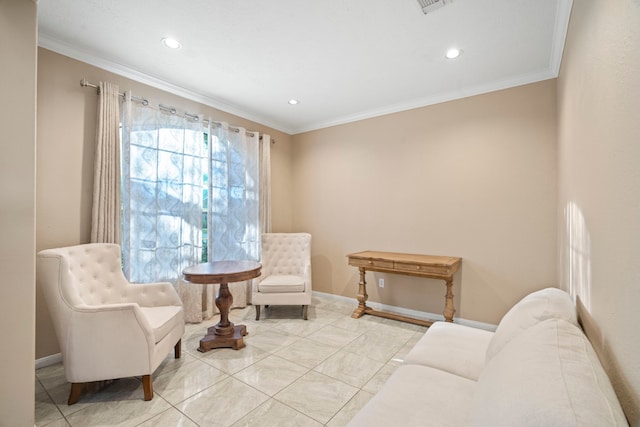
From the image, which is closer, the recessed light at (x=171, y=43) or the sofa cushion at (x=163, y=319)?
the sofa cushion at (x=163, y=319)

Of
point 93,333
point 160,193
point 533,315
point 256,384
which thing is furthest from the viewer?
point 160,193

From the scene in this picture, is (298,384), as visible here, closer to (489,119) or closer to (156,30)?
(156,30)

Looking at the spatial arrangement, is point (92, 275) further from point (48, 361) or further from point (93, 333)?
point (48, 361)

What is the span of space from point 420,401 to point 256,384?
137 centimetres

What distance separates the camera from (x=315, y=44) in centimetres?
240

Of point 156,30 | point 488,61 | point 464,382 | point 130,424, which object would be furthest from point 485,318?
point 156,30

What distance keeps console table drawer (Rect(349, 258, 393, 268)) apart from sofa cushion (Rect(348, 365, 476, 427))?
1789 mm

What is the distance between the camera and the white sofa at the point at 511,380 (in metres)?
0.67

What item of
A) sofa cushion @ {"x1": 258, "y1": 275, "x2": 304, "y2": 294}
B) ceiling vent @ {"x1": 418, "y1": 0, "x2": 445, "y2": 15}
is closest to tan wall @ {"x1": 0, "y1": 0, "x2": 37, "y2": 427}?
sofa cushion @ {"x1": 258, "y1": 275, "x2": 304, "y2": 294}

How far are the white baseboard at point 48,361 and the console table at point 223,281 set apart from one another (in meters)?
1.16

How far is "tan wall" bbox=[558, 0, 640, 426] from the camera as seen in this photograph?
839 millimetres

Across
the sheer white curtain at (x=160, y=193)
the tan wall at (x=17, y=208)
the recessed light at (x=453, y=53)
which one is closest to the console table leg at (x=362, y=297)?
the sheer white curtain at (x=160, y=193)

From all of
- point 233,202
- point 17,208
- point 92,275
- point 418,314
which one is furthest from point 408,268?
point 17,208

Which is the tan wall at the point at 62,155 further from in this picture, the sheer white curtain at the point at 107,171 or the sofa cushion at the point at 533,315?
the sofa cushion at the point at 533,315
